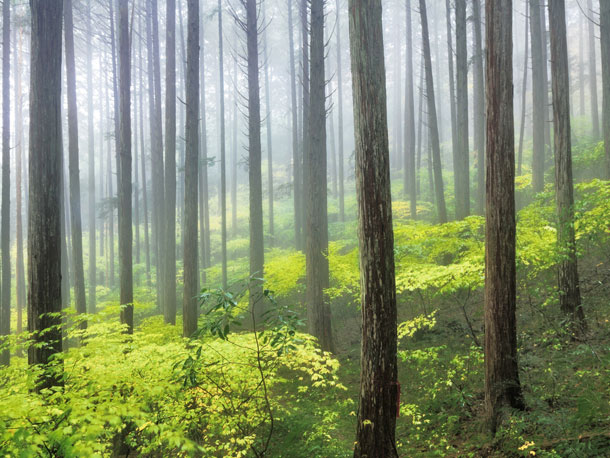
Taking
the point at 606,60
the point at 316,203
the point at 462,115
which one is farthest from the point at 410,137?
the point at 316,203

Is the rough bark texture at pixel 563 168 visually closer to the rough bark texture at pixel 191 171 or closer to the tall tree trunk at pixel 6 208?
the rough bark texture at pixel 191 171

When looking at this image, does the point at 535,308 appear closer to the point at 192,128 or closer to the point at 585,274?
the point at 585,274

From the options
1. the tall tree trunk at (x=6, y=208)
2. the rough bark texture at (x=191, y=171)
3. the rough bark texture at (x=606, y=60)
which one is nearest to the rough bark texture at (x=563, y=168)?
the rough bark texture at (x=606, y=60)

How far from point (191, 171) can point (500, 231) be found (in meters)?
7.74

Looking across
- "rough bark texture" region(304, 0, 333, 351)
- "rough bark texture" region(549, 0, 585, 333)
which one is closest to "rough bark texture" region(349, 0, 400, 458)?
"rough bark texture" region(549, 0, 585, 333)

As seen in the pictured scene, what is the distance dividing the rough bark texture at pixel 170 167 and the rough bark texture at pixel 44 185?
291 inches

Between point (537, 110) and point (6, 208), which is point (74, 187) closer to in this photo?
point (6, 208)

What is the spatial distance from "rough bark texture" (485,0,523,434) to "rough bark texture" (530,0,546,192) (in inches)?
477

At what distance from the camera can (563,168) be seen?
712cm

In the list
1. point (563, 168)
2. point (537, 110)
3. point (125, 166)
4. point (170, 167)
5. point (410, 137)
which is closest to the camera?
point (563, 168)

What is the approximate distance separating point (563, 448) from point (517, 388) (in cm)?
105

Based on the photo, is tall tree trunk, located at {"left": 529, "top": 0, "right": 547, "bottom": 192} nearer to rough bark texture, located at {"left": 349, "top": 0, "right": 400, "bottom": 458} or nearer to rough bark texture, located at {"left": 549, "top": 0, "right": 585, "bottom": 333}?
rough bark texture, located at {"left": 549, "top": 0, "right": 585, "bottom": 333}

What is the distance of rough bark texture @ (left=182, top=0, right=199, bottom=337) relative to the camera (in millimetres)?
9438

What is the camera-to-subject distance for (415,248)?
8273 millimetres
